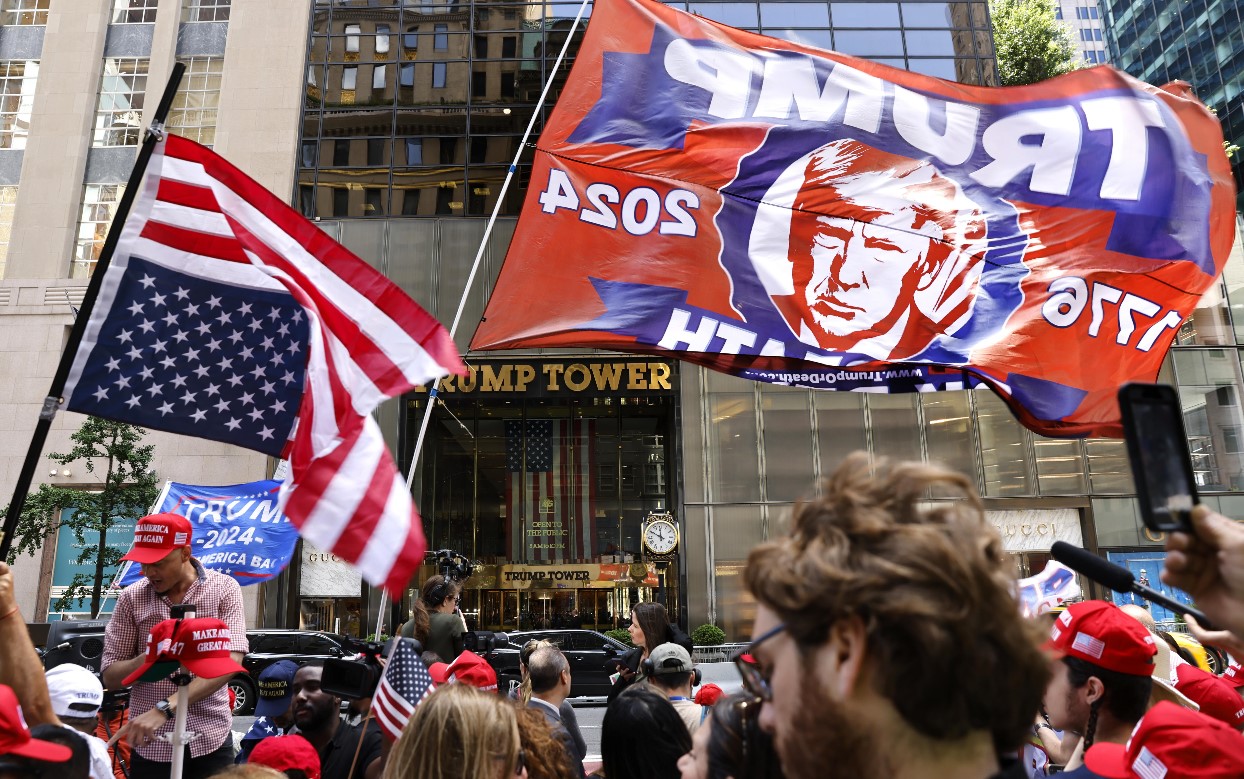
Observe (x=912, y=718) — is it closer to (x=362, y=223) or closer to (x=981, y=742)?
(x=981, y=742)

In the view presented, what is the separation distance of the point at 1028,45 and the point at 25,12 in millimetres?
37865

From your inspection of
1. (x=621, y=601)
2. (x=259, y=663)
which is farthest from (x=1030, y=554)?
(x=259, y=663)

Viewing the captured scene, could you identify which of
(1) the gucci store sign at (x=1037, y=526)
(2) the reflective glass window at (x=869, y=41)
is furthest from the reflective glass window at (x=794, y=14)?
(1) the gucci store sign at (x=1037, y=526)

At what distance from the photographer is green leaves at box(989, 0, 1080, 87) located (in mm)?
35125

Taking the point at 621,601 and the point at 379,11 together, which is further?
the point at 379,11

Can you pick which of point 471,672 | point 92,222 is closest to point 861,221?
point 471,672

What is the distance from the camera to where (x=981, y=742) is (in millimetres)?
1406

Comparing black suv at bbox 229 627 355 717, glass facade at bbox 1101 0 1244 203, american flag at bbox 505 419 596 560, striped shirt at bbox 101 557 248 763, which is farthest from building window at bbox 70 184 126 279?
glass facade at bbox 1101 0 1244 203

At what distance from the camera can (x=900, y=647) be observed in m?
1.35

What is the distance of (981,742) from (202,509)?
1281 cm

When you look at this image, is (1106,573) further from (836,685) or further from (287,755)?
(287,755)

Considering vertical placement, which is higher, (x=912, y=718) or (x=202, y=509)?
(x=202, y=509)

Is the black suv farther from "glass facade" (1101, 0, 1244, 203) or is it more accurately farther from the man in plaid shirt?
"glass facade" (1101, 0, 1244, 203)

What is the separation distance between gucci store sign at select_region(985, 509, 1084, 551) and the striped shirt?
83.0 feet
